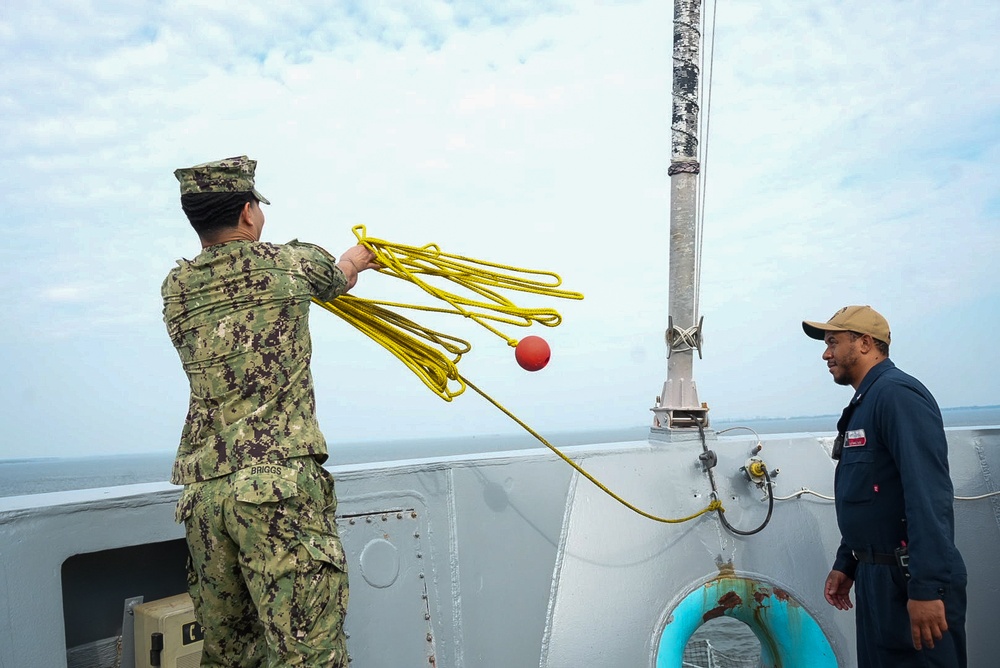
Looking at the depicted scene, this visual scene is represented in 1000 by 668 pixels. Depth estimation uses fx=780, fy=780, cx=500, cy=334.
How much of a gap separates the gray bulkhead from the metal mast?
0.27 meters

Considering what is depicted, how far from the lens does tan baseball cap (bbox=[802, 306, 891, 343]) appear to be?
2941mm

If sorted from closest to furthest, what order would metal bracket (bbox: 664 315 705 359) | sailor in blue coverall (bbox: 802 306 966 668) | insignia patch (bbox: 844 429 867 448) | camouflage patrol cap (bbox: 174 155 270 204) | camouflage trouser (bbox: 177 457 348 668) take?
camouflage trouser (bbox: 177 457 348 668), camouflage patrol cap (bbox: 174 155 270 204), sailor in blue coverall (bbox: 802 306 966 668), insignia patch (bbox: 844 429 867 448), metal bracket (bbox: 664 315 705 359)

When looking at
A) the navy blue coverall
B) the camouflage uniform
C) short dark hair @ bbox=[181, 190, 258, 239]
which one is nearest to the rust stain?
the navy blue coverall

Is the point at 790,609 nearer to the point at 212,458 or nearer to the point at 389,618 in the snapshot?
the point at 389,618

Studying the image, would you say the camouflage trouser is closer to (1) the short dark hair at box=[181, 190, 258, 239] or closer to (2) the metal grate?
(1) the short dark hair at box=[181, 190, 258, 239]

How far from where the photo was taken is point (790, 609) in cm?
348

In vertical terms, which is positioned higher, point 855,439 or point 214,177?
point 214,177

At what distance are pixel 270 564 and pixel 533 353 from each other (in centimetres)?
130

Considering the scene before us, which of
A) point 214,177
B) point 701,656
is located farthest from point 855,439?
point 214,177

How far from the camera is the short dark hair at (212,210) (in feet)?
6.99

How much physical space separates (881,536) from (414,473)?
1.72 meters

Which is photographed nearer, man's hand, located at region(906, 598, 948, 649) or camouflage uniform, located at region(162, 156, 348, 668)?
camouflage uniform, located at region(162, 156, 348, 668)

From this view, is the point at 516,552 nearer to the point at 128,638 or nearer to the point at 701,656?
the point at 128,638

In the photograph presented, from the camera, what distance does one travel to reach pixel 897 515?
271 centimetres
